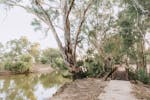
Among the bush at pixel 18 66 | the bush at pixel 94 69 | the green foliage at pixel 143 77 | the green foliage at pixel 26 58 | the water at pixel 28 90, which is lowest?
the water at pixel 28 90

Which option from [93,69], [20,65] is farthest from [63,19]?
[20,65]

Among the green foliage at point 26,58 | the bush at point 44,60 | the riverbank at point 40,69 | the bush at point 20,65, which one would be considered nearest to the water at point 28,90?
the bush at point 20,65

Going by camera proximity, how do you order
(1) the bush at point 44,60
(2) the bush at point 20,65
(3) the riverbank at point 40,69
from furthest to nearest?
(1) the bush at point 44,60
(3) the riverbank at point 40,69
(2) the bush at point 20,65

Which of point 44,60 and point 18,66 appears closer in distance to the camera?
point 18,66

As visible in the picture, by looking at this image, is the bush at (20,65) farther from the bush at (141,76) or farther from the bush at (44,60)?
the bush at (141,76)

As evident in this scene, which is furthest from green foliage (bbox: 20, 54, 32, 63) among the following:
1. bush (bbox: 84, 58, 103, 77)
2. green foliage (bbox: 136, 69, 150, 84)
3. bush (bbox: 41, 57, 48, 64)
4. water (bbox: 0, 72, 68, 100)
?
green foliage (bbox: 136, 69, 150, 84)

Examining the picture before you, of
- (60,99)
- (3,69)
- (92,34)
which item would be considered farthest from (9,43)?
(60,99)

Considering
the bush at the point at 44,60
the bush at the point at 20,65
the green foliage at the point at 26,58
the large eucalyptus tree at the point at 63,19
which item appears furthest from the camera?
the bush at the point at 44,60

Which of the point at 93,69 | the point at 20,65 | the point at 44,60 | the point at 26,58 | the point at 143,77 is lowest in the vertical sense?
the point at 143,77

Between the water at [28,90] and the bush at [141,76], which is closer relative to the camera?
the bush at [141,76]

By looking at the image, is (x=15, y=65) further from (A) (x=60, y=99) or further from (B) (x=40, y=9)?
(A) (x=60, y=99)

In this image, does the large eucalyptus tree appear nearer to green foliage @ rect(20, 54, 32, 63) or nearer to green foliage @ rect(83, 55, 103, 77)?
green foliage @ rect(83, 55, 103, 77)

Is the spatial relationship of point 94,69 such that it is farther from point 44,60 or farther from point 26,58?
point 44,60

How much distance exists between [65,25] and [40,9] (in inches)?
56.8
